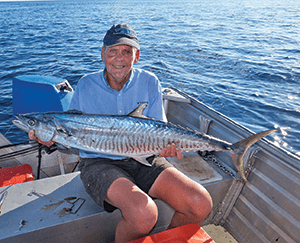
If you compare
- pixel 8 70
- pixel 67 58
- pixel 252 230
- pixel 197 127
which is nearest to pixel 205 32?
pixel 67 58

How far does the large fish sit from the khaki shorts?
0.17 meters

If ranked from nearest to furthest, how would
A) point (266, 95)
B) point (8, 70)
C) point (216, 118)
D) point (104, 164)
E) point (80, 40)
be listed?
1. point (104, 164)
2. point (216, 118)
3. point (266, 95)
4. point (8, 70)
5. point (80, 40)

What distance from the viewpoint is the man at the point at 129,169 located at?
2.07m

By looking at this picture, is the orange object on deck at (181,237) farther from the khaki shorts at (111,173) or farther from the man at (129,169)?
the khaki shorts at (111,173)

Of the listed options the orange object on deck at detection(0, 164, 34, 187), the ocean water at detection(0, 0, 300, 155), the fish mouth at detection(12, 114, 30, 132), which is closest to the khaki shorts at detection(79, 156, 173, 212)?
the fish mouth at detection(12, 114, 30, 132)

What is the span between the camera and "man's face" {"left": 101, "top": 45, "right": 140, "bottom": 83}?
259cm

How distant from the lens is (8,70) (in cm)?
1173

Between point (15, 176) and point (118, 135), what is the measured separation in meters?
1.66

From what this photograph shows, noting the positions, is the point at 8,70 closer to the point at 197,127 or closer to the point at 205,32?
the point at 197,127

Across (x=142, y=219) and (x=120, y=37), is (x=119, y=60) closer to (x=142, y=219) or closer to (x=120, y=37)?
(x=120, y=37)

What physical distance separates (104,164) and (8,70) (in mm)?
11878

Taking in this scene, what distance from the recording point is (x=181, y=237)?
194 cm

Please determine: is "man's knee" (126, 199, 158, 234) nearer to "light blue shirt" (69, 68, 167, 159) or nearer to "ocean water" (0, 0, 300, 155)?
"light blue shirt" (69, 68, 167, 159)

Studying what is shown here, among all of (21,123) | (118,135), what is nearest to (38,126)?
(21,123)
